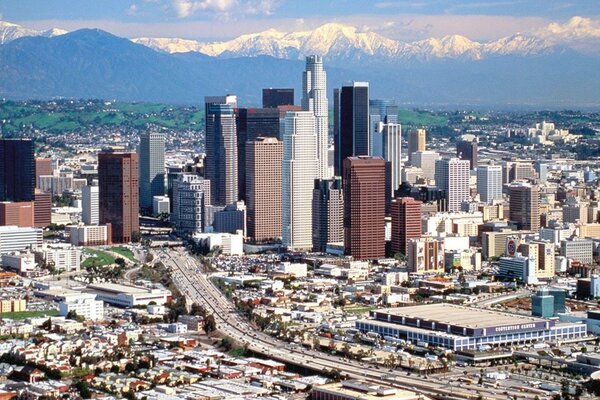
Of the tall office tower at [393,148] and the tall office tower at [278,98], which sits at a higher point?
the tall office tower at [278,98]

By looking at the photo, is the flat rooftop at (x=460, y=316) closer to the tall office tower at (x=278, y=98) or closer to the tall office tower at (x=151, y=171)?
the tall office tower at (x=151, y=171)

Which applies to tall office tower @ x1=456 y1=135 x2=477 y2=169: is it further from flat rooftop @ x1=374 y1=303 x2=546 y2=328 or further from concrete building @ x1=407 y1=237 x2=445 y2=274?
flat rooftop @ x1=374 y1=303 x2=546 y2=328

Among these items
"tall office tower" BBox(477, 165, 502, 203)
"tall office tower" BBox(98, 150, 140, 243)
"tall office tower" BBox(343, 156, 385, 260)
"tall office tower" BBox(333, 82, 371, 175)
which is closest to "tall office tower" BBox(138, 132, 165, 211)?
"tall office tower" BBox(333, 82, 371, 175)

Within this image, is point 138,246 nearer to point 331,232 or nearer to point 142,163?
point 331,232

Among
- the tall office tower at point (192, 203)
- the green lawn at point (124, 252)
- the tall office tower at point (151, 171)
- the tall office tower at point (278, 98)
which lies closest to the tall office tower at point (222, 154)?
the tall office tower at point (192, 203)

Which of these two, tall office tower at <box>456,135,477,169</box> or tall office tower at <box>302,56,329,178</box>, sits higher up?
tall office tower at <box>302,56,329,178</box>

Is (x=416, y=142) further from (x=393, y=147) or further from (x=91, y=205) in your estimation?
(x=91, y=205)

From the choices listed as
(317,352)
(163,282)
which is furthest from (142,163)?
(317,352)
